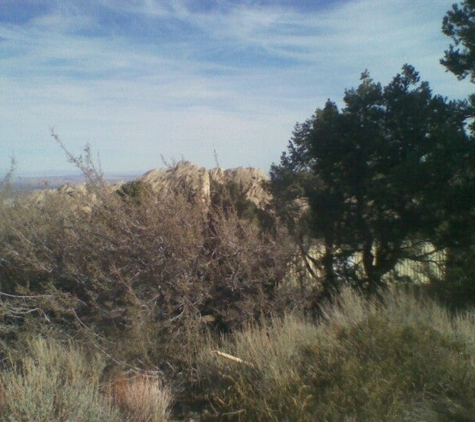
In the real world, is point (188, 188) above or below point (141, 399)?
above

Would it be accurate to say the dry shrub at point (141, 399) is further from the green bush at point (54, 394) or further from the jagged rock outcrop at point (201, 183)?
the jagged rock outcrop at point (201, 183)

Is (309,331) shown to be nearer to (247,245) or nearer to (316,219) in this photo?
(247,245)

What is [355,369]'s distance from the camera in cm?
630

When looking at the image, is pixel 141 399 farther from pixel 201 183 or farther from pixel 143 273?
pixel 201 183

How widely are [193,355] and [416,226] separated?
618 cm

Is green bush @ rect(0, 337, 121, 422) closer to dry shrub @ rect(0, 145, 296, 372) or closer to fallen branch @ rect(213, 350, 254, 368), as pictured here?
dry shrub @ rect(0, 145, 296, 372)

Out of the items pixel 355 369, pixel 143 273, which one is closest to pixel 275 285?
pixel 143 273

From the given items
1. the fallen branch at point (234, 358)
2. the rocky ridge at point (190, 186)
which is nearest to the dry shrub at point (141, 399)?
the fallen branch at point (234, 358)

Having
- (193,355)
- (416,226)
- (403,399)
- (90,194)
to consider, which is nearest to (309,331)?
(193,355)

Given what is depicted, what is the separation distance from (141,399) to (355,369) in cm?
214

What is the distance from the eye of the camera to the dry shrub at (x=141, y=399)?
250 inches

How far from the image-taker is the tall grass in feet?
19.0

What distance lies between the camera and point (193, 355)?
8359mm

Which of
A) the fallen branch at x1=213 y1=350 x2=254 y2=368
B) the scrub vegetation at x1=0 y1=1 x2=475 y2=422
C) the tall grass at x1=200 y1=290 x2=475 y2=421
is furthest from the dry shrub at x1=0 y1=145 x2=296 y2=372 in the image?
the tall grass at x1=200 y1=290 x2=475 y2=421
